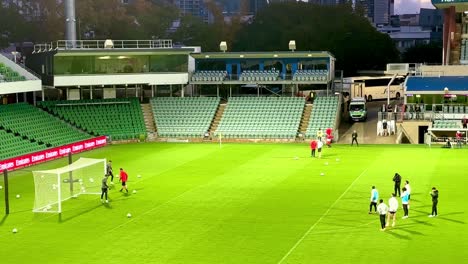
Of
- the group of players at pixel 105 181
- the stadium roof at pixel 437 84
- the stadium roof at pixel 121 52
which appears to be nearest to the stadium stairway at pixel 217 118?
the stadium roof at pixel 121 52

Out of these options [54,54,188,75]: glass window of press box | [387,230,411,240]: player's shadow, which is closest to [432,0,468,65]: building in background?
[54,54,188,75]: glass window of press box

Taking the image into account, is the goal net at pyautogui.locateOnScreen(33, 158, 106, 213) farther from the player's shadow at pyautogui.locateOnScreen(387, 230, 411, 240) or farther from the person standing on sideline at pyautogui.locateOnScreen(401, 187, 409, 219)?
Answer: the person standing on sideline at pyautogui.locateOnScreen(401, 187, 409, 219)

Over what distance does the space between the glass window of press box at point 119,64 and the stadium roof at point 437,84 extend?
→ 21560 millimetres

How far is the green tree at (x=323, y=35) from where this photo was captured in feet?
378

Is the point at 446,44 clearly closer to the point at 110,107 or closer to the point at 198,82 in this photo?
the point at 198,82

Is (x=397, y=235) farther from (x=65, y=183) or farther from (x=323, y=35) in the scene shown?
(x=323, y=35)

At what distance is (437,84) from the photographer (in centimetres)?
6562

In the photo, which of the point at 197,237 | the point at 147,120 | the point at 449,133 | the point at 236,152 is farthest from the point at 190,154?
the point at 197,237

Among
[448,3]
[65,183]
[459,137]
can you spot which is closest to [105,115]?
[65,183]

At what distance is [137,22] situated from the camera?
406ft

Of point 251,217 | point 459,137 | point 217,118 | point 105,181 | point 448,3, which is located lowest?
point 251,217

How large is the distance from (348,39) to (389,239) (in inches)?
3643

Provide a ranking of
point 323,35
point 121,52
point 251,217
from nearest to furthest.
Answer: point 251,217 < point 121,52 < point 323,35

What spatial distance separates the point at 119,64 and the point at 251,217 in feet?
129
